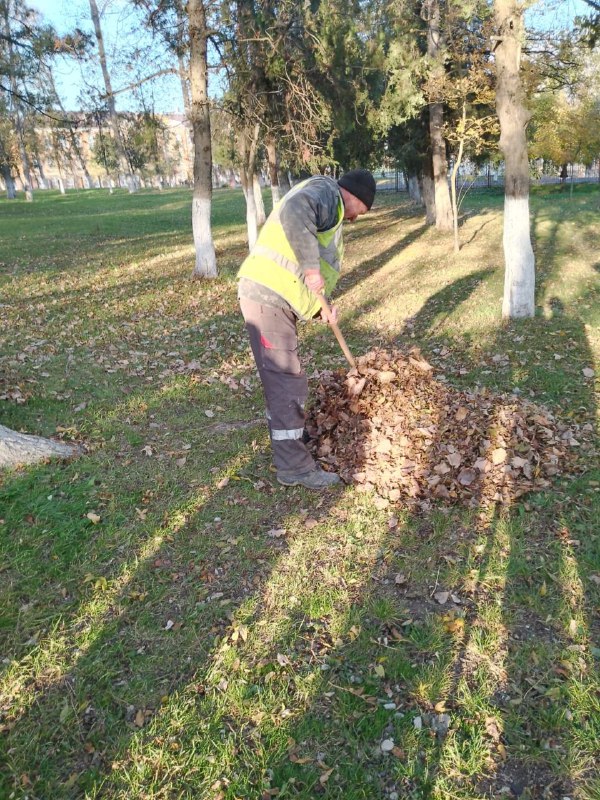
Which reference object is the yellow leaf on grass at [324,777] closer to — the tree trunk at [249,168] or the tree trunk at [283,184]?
the tree trunk at [249,168]

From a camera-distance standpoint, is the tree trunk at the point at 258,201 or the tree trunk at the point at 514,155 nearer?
the tree trunk at the point at 514,155

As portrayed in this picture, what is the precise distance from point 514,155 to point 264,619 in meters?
7.11

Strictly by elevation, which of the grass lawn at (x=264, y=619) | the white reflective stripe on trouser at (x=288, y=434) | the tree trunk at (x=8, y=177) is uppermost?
the tree trunk at (x=8, y=177)

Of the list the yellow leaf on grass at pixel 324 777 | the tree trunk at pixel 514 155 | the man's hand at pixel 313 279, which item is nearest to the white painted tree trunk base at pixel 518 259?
the tree trunk at pixel 514 155

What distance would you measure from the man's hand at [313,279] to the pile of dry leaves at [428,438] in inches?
42.3

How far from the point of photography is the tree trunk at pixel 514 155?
6969 mm

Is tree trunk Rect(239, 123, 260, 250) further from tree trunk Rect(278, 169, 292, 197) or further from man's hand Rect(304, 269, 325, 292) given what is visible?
man's hand Rect(304, 269, 325, 292)

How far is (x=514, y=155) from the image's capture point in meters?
7.46

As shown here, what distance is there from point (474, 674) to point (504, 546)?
1.08 metres

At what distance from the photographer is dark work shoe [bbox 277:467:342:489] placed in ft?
14.1

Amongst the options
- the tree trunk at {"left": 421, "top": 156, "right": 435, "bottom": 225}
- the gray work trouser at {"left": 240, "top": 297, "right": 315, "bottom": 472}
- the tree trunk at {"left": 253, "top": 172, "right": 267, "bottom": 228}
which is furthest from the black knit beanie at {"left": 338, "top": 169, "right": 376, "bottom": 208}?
the tree trunk at {"left": 421, "top": 156, "right": 435, "bottom": 225}

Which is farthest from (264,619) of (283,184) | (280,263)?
(283,184)

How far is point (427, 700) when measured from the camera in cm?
256

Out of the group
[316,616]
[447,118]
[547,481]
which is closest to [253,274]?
[316,616]
